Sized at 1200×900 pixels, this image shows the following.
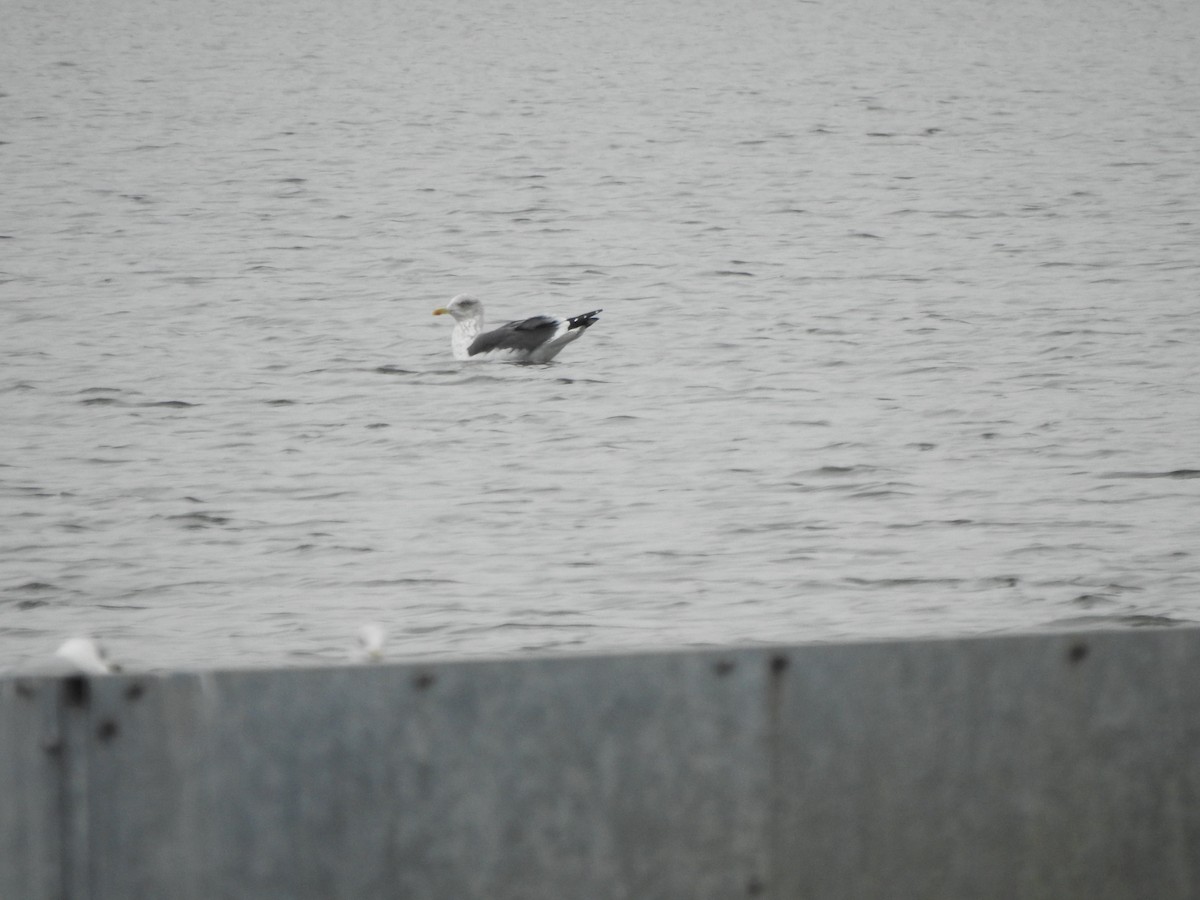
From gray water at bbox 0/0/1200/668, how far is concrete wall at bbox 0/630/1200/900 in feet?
13.0

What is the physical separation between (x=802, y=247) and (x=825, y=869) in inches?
830

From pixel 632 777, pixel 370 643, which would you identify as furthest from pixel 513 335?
pixel 632 777

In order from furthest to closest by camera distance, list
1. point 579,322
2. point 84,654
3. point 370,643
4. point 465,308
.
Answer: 1. point 465,308
2. point 579,322
3. point 370,643
4. point 84,654

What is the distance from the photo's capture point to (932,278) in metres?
21.6

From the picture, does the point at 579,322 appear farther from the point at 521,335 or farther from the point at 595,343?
the point at 595,343

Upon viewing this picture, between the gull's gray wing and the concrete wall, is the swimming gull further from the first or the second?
the concrete wall

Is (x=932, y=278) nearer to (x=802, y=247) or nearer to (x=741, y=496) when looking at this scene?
(x=802, y=247)

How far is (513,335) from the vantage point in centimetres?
1614

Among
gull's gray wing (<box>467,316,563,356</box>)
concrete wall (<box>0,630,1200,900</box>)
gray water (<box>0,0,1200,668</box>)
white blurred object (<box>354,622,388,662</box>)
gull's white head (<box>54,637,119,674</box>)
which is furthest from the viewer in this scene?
gull's gray wing (<box>467,316,563,356</box>)

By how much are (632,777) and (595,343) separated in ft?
48.3

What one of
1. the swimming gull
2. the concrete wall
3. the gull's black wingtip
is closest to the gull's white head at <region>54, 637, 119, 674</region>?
the concrete wall

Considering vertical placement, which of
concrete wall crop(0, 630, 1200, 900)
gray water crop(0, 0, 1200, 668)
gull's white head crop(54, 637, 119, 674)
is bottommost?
gray water crop(0, 0, 1200, 668)

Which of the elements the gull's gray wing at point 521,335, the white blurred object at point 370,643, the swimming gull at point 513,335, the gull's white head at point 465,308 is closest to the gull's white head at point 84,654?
the white blurred object at point 370,643

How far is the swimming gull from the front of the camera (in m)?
16.1
